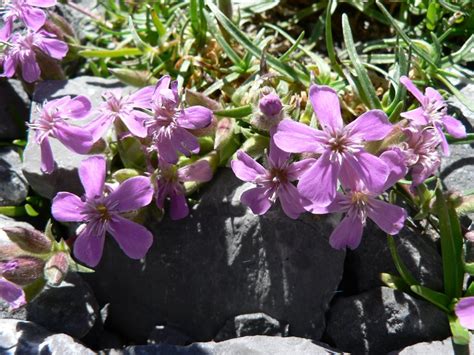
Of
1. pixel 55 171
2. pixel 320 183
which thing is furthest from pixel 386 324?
pixel 55 171

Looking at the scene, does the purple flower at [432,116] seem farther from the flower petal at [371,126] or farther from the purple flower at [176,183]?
the purple flower at [176,183]

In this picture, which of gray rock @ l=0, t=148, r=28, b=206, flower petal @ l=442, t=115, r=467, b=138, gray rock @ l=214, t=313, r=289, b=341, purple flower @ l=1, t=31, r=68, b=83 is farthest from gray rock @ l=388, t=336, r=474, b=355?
purple flower @ l=1, t=31, r=68, b=83

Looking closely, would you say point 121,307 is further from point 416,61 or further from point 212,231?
point 416,61

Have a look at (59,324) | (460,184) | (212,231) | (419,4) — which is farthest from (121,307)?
(419,4)

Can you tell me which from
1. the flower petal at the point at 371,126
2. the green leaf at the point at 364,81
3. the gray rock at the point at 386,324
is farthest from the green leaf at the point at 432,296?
the green leaf at the point at 364,81

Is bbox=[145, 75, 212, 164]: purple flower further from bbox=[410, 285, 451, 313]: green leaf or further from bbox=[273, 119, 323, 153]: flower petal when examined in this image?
bbox=[410, 285, 451, 313]: green leaf
